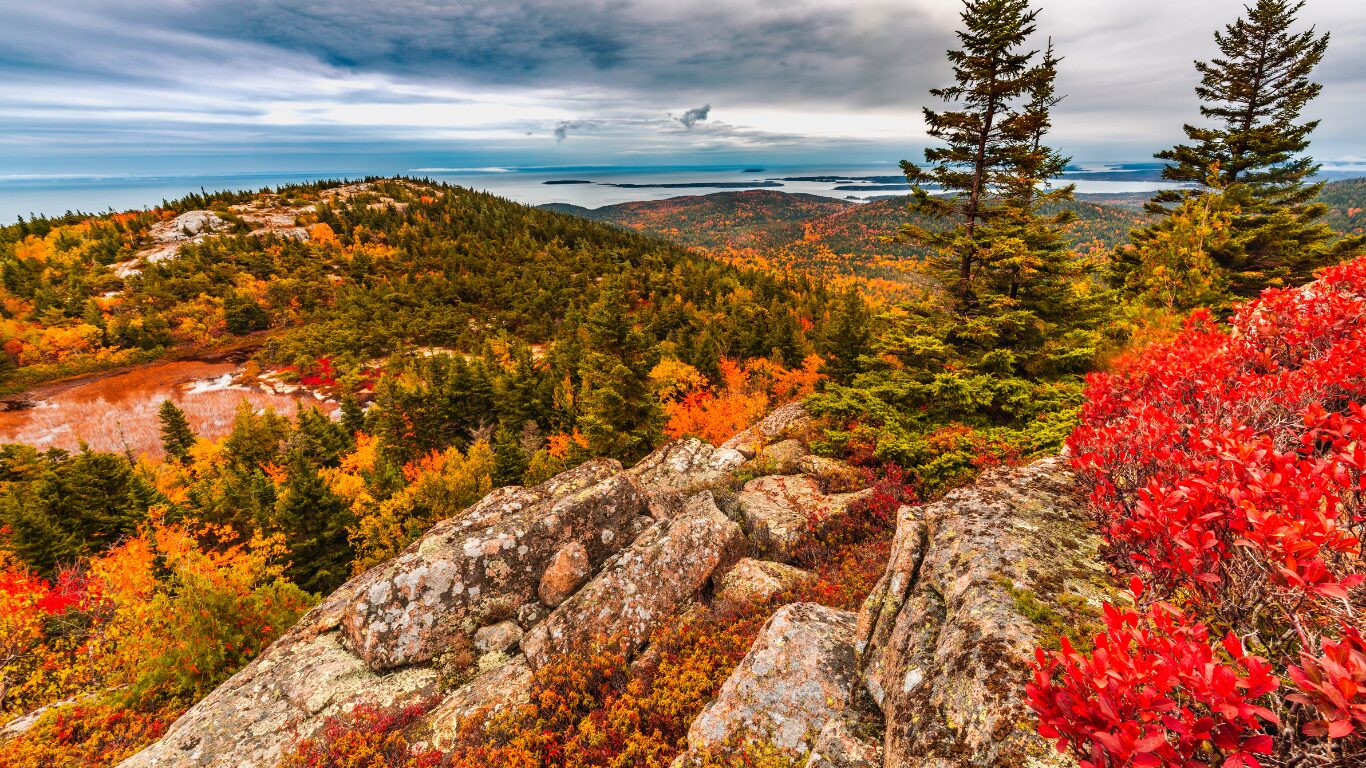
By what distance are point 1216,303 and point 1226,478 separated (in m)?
18.6

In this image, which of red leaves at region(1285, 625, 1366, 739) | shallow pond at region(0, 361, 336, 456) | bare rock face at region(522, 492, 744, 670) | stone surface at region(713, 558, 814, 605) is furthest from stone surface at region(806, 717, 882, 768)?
shallow pond at region(0, 361, 336, 456)

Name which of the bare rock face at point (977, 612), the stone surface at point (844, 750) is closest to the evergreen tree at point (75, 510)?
the stone surface at point (844, 750)

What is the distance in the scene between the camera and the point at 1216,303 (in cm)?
1577

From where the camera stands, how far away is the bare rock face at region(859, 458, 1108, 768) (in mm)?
3818

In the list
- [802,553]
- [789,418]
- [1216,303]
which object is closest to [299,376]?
[789,418]

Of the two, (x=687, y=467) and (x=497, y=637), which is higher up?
(x=687, y=467)

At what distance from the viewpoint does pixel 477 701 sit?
9.08 m

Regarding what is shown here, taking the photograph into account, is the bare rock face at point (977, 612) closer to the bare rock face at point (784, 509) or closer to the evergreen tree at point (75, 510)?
the bare rock face at point (784, 509)

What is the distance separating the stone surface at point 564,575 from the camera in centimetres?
1155

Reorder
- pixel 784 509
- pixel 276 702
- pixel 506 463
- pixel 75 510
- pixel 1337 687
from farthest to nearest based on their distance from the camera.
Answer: pixel 506 463
pixel 75 510
pixel 784 509
pixel 276 702
pixel 1337 687

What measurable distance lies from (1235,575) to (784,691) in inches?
205

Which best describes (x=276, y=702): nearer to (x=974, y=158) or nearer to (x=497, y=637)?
(x=497, y=637)

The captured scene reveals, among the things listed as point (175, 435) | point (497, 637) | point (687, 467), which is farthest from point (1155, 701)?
point (175, 435)

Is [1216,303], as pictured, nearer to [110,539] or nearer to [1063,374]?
[1063,374]
